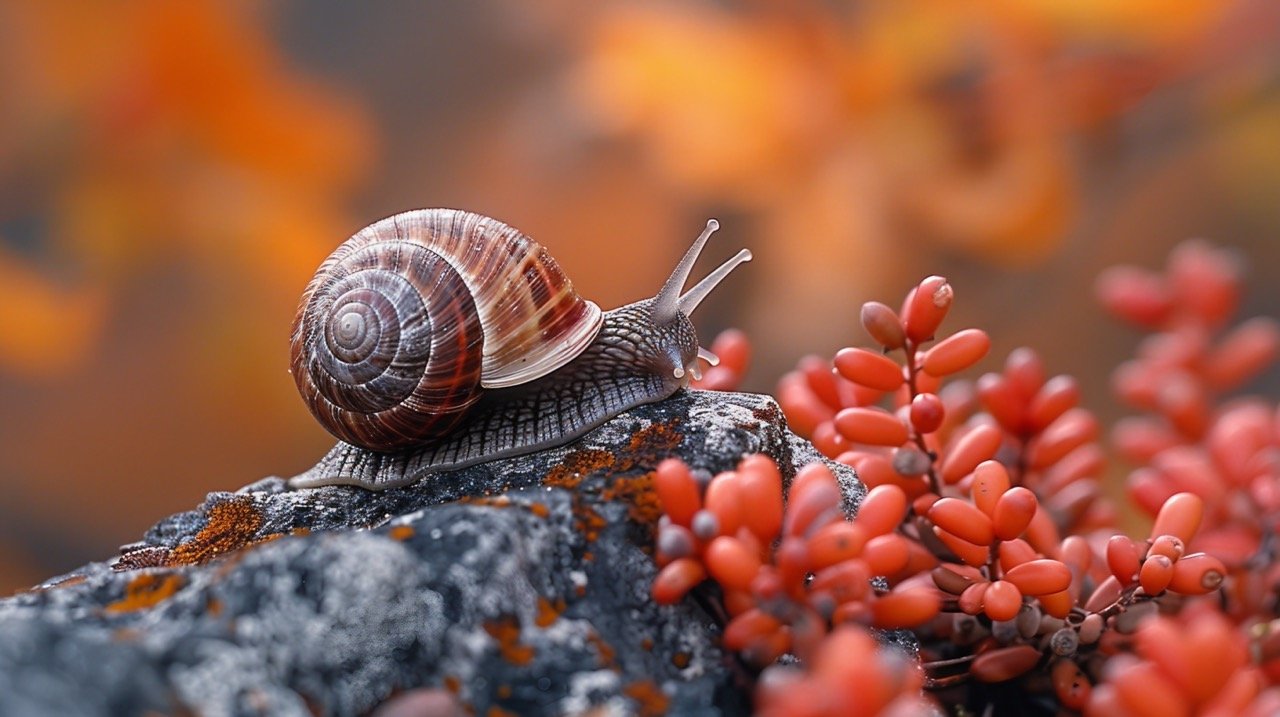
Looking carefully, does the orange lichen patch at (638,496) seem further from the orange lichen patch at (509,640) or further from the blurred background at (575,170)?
the blurred background at (575,170)

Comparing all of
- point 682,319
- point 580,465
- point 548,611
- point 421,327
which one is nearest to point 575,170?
point 682,319

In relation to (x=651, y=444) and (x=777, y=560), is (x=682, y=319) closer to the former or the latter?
(x=651, y=444)

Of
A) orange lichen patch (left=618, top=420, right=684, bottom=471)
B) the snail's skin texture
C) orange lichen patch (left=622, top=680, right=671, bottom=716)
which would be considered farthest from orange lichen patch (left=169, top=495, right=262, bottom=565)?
orange lichen patch (left=622, top=680, right=671, bottom=716)

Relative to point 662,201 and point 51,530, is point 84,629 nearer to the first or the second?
point 662,201

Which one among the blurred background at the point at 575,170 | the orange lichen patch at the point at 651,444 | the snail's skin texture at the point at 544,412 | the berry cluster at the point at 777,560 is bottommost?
the berry cluster at the point at 777,560

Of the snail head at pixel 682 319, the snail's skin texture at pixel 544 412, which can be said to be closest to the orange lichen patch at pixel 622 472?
the snail's skin texture at pixel 544 412
